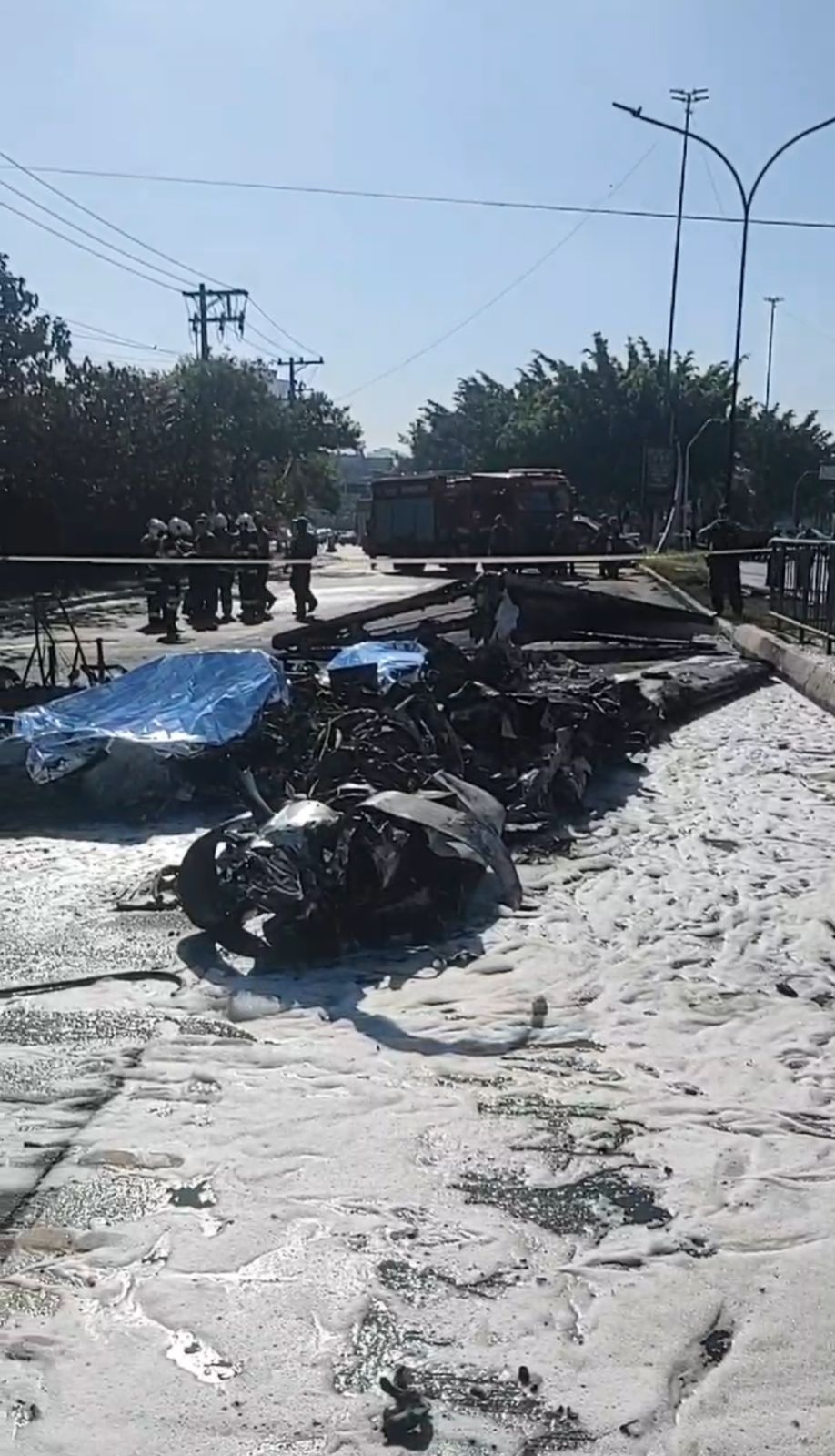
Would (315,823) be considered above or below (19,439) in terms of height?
below

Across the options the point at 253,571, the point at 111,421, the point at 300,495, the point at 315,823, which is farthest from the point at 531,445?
the point at 315,823

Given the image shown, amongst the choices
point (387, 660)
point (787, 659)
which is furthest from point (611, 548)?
point (387, 660)

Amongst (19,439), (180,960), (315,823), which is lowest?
(180,960)

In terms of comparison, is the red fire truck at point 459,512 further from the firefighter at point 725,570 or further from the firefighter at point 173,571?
the firefighter at point 725,570

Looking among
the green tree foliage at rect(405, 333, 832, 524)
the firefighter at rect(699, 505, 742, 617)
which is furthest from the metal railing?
the green tree foliage at rect(405, 333, 832, 524)

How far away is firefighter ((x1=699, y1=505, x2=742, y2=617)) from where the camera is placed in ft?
72.1

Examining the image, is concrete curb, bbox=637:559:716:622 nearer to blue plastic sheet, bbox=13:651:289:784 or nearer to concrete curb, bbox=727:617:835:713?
concrete curb, bbox=727:617:835:713

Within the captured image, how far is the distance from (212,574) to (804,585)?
36.0 feet

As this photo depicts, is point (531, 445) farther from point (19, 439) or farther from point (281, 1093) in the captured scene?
point (281, 1093)

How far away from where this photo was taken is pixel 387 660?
1209 centimetres

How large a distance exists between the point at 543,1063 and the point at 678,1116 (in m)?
0.58

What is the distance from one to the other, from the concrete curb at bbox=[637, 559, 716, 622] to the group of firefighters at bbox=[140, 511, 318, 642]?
20.0 feet

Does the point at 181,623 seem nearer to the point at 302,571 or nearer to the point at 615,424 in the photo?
the point at 302,571

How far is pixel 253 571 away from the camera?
81.6 feet
